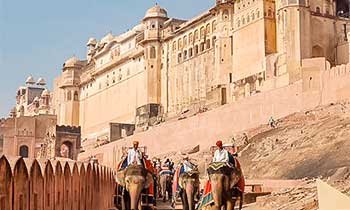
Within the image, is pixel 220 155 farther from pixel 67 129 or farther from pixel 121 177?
pixel 67 129

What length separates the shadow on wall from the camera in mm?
6473

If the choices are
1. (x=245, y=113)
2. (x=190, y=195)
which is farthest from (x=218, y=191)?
(x=245, y=113)

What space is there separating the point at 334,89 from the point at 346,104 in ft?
5.02

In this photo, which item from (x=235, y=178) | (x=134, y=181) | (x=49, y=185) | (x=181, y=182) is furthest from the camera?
(x=181, y=182)

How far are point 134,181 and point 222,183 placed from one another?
1.28 meters

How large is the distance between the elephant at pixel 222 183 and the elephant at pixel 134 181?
1.07 meters

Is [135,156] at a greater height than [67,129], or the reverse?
[67,129]

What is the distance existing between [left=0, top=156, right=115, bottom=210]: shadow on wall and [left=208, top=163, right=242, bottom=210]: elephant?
71.3 inches

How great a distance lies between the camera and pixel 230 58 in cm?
3956

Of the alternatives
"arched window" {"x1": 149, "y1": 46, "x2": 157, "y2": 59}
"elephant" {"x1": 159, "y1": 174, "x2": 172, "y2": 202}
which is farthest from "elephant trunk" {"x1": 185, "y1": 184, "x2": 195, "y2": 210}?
"arched window" {"x1": 149, "y1": 46, "x2": 157, "y2": 59}

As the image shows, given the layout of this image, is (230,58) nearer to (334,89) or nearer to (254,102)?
(254,102)

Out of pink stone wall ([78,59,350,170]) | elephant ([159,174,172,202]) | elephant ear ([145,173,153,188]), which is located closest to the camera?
elephant ear ([145,173,153,188])

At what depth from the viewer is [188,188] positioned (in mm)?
10453

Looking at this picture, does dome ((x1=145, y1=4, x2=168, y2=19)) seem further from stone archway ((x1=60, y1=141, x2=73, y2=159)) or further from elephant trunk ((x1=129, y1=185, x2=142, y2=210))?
elephant trunk ((x1=129, y1=185, x2=142, y2=210))
